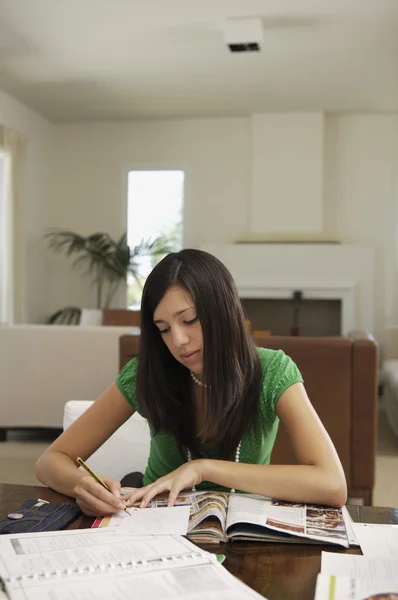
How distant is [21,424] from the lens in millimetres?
4930

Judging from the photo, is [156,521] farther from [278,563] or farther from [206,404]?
[206,404]

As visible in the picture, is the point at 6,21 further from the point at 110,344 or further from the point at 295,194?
the point at 295,194

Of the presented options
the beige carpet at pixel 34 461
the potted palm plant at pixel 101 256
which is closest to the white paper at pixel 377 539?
the beige carpet at pixel 34 461

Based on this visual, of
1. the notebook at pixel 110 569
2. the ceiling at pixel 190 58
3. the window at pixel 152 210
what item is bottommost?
the notebook at pixel 110 569

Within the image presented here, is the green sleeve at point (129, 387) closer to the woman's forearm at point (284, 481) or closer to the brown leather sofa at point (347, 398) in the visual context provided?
the woman's forearm at point (284, 481)

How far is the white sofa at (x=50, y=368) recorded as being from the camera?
187 inches

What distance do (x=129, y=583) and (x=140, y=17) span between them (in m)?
4.48

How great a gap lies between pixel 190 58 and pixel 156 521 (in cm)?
498

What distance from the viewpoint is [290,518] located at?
1256 mm

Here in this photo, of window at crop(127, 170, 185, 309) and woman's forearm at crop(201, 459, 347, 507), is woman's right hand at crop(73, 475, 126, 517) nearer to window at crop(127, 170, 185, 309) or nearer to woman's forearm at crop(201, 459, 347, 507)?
woman's forearm at crop(201, 459, 347, 507)

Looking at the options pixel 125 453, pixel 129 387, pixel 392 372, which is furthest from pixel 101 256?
pixel 129 387

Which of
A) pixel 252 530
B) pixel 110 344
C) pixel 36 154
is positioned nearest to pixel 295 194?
pixel 36 154

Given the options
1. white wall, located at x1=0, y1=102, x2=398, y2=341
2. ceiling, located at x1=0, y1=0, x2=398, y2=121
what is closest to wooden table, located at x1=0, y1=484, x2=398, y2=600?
ceiling, located at x1=0, y1=0, x2=398, y2=121

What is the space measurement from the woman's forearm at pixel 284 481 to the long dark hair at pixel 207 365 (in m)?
0.16
